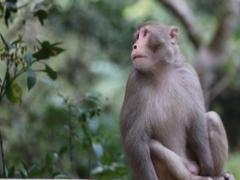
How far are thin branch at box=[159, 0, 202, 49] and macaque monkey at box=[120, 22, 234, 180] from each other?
5.20m

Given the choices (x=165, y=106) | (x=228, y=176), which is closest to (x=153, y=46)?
(x=165, y=106)

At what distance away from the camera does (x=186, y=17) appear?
33.6 feet

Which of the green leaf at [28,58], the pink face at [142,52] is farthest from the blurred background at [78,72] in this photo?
the pink face at [142,52]

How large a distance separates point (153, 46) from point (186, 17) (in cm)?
557

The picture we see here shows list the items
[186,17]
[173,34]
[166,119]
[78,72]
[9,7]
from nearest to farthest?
1. [166,119]
2. [173,34]
3. [9,7]
4. [186,17]
5. [78,72]

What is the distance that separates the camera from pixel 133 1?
12211mm

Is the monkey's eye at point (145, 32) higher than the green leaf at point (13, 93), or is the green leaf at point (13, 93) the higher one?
the monkey's eye at point (145, 32)

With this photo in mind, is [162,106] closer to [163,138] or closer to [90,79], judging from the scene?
[163,138]

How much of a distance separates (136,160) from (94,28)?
223 inches

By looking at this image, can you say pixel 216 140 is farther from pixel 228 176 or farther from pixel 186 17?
pixel 186 17

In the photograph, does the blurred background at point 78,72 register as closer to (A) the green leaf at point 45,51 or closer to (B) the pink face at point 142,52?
(A) the green leaf at point 45,51

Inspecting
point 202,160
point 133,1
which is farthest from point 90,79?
point 202,160

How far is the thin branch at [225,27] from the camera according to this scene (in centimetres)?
1001

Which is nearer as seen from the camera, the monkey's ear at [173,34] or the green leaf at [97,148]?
the monkey's ear at [173,34]
